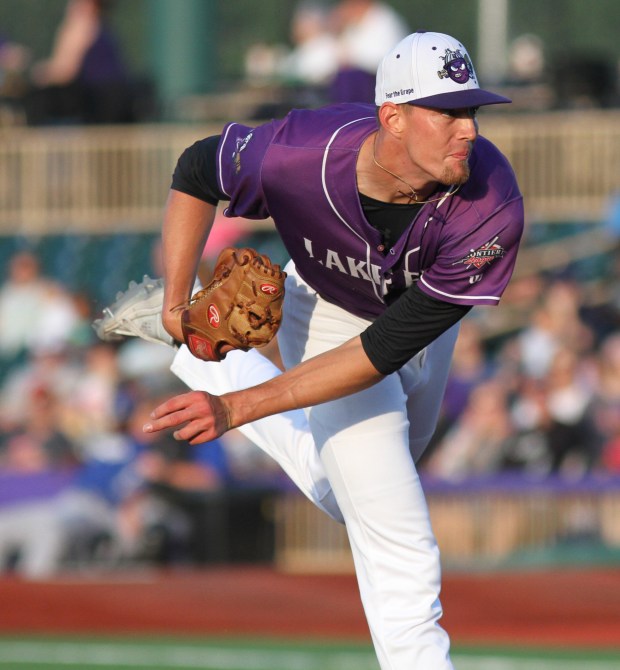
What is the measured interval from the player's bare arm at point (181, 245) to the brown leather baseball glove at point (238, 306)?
0.19 meters

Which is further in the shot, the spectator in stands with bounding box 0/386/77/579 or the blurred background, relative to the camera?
the spectator in stands with bounding box 0/386/77/579

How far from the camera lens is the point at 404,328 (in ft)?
15.3

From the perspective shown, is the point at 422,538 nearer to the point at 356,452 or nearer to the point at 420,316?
the point at 356,452

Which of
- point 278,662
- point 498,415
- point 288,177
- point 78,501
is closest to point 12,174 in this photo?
point 78,501

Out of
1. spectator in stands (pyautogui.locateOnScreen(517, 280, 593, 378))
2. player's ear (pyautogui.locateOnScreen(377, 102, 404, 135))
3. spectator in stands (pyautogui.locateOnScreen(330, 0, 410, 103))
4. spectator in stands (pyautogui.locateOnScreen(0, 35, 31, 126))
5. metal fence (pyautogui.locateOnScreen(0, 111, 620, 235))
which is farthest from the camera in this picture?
spectator in stands (pyautogui.locateOnScreen(0, 35, 31, 126))

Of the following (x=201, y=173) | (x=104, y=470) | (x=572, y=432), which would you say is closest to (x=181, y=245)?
(x=201, y=173)

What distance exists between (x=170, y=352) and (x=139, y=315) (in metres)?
5.36

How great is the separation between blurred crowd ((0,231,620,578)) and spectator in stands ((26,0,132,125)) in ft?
10.0

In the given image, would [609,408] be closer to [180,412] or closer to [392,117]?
[392,117]

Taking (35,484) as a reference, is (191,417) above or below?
above

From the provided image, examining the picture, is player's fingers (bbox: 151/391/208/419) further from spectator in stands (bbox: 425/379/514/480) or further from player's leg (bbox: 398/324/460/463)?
spectator in stands (bbox: 425/379/514/480)

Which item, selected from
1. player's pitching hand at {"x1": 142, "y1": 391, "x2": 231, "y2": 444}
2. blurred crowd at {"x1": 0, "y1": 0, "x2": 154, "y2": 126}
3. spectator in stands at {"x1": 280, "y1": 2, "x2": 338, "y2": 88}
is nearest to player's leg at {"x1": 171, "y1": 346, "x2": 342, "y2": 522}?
player's pitching hand at {"x1": 142, "y1": 391, "x2": 231, "y2": 444}

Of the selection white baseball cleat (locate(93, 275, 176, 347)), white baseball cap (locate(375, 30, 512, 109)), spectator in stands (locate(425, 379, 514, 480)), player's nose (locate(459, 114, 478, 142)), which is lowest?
spectator in stands (locate(425, 379, 514, 480))

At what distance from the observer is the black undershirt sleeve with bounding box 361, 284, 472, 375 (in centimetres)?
467
